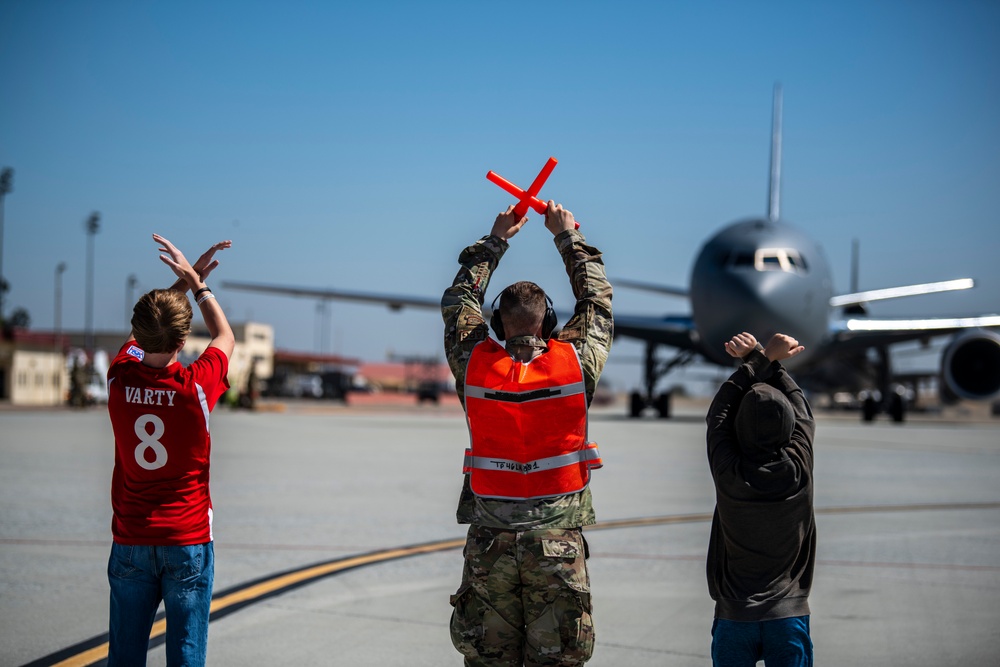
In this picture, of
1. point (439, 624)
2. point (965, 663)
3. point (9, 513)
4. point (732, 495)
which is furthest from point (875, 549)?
point (9, 513)

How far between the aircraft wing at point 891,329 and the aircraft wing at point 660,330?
148 inches

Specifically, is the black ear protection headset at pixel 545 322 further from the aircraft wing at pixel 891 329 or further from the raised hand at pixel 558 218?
the aircraft wing at pixel 891 329

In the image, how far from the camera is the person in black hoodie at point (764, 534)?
3264 millimetres

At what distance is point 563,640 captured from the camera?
3.05 meters

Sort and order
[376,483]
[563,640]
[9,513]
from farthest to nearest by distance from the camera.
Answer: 1. [376,483]
2. [9,513]
3. [563,640]

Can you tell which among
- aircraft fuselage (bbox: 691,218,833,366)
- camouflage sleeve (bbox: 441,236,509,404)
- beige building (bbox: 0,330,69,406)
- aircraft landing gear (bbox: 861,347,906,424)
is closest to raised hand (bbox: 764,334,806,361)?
camouflage sleeve (bbox: 441,236,509,404)

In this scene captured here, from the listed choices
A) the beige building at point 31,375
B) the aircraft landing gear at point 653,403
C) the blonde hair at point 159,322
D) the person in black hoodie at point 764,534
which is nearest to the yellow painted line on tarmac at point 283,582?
the blonde hair at point 159,322

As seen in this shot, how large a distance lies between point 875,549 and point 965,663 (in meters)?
2.83

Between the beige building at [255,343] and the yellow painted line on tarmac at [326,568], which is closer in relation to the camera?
the yellow painted line on tarmac at [326,568]

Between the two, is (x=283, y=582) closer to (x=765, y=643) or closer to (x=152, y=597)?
(x=152, y=597)

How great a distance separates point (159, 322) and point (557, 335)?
1.28 metres

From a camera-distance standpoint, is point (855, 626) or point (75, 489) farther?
point (75, 489)

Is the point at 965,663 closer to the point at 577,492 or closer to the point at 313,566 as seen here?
the point at 577,492

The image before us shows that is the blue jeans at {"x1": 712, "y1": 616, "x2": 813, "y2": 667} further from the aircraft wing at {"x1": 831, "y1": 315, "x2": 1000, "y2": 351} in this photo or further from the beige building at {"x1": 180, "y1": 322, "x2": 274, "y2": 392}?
the beige building at {"x1": 180, "y1": 322, "x2": 274, "y2": 392}
